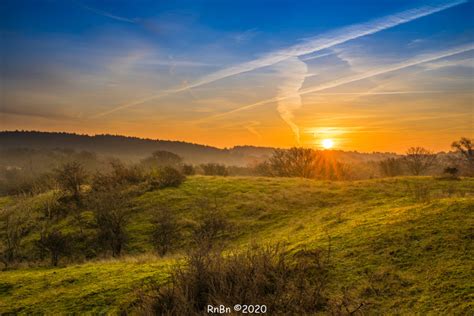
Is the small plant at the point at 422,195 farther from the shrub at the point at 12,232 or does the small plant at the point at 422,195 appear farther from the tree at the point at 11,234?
the tree at the point at 11,234

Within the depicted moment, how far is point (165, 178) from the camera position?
29.8 meters

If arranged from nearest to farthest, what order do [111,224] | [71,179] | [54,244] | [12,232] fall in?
[54,244], [111,224], [12,232], [71,179]

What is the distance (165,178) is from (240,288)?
2532 centimetres

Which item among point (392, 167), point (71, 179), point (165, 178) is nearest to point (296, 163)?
point (392, 167)

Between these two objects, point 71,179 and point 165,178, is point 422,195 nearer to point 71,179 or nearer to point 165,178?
point 165,178

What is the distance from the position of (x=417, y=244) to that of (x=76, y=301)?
7.66 metres

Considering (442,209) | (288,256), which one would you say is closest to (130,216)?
(288,256)

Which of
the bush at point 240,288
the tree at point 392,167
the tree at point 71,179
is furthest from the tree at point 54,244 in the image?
the tree at point 392,167

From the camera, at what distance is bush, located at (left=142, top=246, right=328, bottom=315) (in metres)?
5.04

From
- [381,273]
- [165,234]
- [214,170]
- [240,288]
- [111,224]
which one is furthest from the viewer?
[214,170]

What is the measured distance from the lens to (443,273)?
5871 mm

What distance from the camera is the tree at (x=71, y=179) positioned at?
26109 mm

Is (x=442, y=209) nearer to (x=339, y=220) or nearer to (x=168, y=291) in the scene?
(x=339, y=220)

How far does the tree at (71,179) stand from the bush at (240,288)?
896 inches
